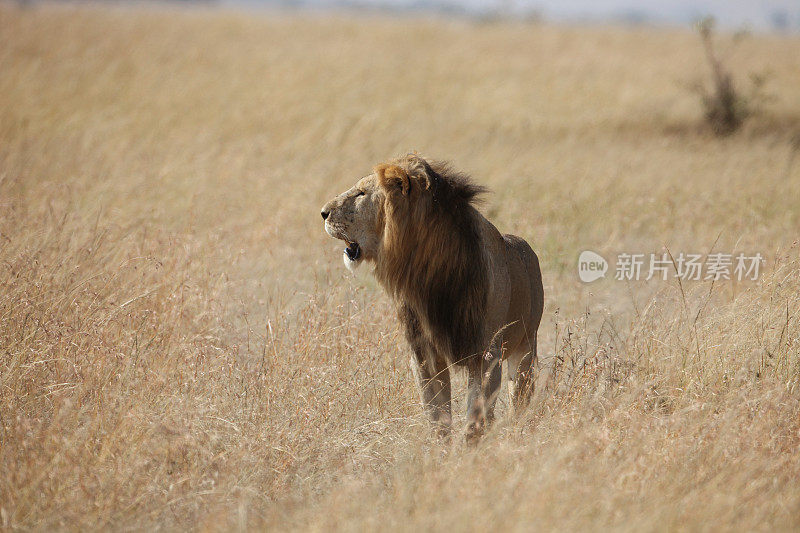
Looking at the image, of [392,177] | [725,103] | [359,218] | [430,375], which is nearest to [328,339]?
[430,375]

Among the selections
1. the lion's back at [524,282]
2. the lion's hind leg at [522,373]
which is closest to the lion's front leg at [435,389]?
the lion's hind leg at [522,373]

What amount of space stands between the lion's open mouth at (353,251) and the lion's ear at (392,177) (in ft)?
1.27

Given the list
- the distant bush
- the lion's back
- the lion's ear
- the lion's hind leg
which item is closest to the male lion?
the lion's ear

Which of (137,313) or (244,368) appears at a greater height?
(137,313)

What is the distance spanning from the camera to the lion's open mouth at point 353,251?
417cm

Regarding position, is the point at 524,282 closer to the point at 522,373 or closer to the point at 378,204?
the point at 522,373

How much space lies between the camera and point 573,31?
24.6 meters

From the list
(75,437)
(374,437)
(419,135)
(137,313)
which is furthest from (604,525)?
(419,135)

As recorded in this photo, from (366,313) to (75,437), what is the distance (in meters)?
2.18

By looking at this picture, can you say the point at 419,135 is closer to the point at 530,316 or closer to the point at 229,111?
the point at 229,111

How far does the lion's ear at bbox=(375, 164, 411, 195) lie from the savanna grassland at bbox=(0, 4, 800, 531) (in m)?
1.21

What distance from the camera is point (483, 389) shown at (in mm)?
3996

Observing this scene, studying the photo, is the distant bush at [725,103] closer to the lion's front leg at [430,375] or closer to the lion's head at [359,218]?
the lion's front leg at [430,375]

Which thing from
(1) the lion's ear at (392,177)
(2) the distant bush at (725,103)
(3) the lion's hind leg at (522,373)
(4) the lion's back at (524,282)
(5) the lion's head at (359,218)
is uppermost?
(2) the distant bush at (725,103)
